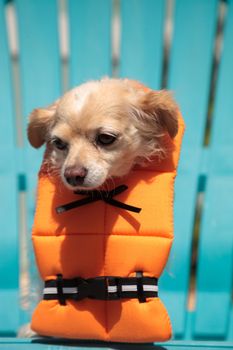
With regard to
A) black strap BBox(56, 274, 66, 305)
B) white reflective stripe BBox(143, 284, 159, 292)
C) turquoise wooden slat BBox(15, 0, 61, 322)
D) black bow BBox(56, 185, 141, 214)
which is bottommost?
black strap BBox(56, 274, 66, 305)

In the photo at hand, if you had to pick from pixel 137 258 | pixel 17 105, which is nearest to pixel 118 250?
pixel 137 258

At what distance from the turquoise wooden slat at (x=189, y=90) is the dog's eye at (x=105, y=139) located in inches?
36.2

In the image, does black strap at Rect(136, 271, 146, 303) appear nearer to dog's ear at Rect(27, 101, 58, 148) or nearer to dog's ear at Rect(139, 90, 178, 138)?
dog's ear at Rect(139, 90, 178, 138)

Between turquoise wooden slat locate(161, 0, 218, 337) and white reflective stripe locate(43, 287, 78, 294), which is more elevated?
turquoise wooden slat locate(161, 0, 218, 337)

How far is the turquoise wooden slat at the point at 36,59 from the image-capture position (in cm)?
227

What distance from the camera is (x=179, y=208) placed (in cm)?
220

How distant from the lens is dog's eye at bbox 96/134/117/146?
137 cm

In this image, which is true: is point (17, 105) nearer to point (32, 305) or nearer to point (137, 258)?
point (32, 305)

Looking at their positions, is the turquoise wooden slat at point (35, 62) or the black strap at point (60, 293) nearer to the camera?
the black strap at point (60, 293)

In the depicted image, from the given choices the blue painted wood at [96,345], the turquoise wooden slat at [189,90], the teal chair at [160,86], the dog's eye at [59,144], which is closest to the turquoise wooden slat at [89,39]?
the teal chair at [160,86]

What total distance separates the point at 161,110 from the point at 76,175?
16.5 inches

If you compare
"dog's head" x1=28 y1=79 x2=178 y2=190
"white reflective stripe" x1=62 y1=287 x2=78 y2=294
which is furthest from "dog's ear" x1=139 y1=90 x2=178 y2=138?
"white reflective stripe" x1=62 y1=287 x2=78 y2=294

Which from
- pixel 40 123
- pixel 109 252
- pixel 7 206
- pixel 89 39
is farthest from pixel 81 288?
pixel 89 39

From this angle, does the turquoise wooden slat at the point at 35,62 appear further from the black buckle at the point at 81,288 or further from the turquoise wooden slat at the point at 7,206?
the black buckle at the point at 81,288
